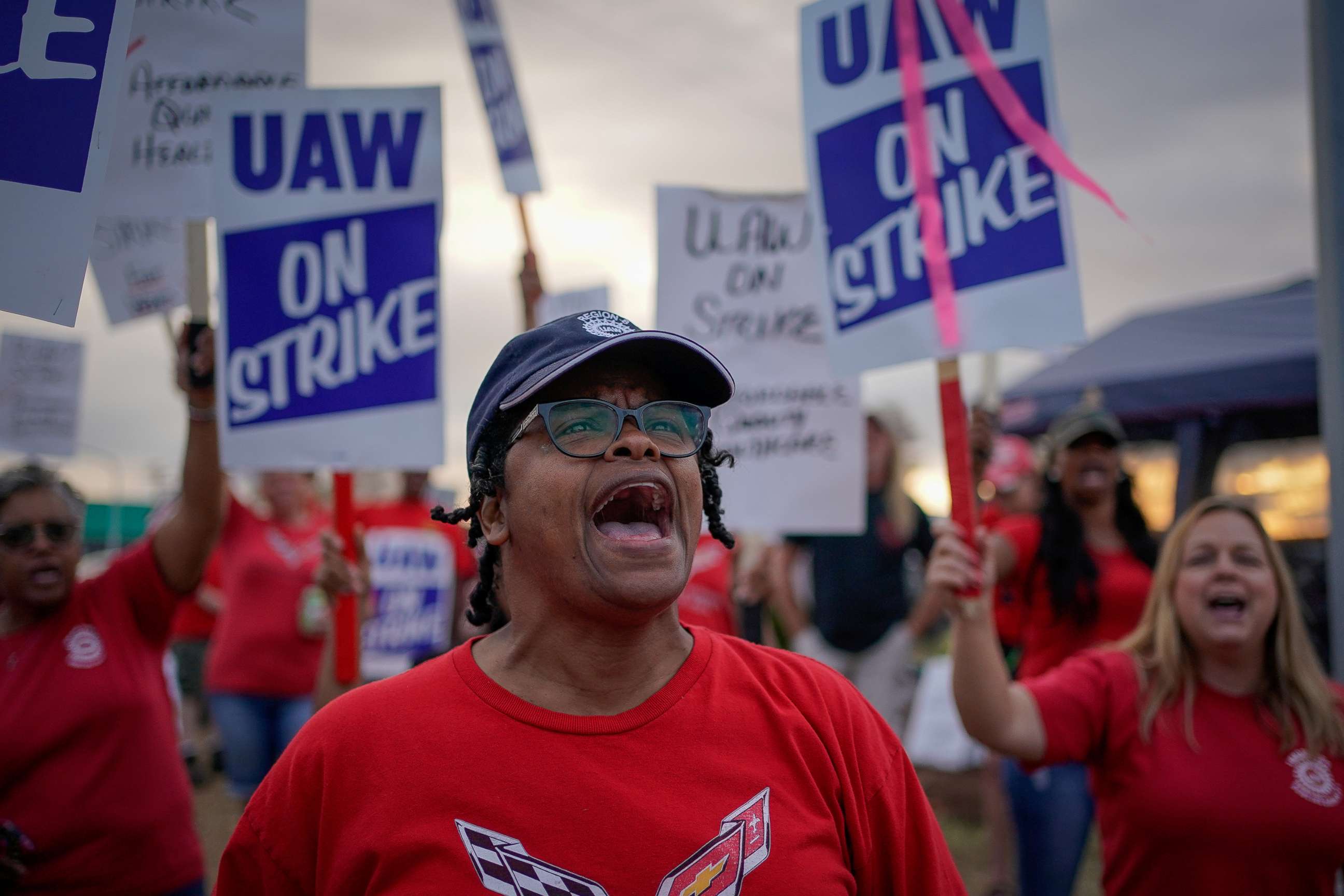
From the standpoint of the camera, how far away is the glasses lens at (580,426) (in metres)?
1.56

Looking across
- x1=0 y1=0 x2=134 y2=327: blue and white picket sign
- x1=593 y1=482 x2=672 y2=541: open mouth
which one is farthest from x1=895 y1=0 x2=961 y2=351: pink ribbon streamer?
x1=0 y1=0 x2=134 y2=327: blue and white picket sign

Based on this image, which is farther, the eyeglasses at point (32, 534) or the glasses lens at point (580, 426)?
the eyeglasses at point (32, 534)

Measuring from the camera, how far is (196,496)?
2924 millimetres

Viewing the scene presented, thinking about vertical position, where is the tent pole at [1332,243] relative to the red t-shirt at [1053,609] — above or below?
above

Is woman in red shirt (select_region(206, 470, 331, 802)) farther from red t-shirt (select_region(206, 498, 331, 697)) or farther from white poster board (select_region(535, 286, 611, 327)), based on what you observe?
white poster board (select_region(535, 286, 611, 327))

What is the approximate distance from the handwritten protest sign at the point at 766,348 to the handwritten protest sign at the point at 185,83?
1.48m

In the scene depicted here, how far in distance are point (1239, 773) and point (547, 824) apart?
5.84 ft

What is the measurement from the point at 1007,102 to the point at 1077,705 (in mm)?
1530

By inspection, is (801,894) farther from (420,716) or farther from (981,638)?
(981,638)

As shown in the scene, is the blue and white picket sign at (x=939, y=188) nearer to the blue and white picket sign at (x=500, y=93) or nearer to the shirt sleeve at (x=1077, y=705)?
the shirt sleeve at (x=1077, y=705)

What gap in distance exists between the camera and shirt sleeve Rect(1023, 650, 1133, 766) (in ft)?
8.13

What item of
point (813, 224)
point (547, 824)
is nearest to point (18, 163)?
point (547, 824)

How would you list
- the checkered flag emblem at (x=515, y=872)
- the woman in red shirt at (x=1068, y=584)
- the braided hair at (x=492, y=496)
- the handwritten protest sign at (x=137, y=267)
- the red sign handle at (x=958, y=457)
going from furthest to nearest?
1. the handwritten protest sign at (x=137, y=267)
2. the woman in red shirt at (x=1068, y=584)
3. the red sign handle at (x=958, y=457)
4. the braided hair at (x=492, y=496)
5. the checkered flag emblem at (x=515, y=872)

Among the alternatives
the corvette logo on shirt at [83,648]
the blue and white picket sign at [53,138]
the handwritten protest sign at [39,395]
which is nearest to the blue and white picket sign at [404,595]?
the handwritten protest sign at [39,395]
